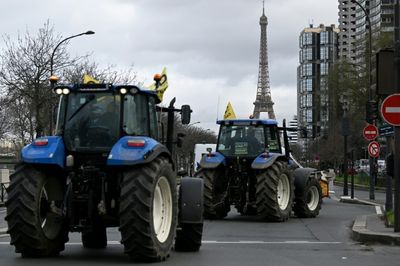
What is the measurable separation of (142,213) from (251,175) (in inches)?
Result: 359

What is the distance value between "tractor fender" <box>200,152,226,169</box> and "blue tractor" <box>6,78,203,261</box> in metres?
6.93

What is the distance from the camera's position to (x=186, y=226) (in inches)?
409

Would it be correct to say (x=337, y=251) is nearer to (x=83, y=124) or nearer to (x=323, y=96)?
(x=83, y=124)

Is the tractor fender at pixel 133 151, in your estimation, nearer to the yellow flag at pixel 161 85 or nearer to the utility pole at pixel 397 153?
the yellow flag at pixel 161 85

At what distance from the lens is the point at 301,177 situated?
19000 mm

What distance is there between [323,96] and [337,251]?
234 feet

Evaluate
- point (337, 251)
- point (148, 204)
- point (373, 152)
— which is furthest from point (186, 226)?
point (373, 152)

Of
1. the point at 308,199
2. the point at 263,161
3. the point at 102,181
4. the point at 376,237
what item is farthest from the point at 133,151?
the point at 308,199

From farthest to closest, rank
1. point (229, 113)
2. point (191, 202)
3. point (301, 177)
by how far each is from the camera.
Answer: point (229, 113) < point (301, 177) < point (191, 202)

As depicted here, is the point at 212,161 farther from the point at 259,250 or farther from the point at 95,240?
the point at 95,240

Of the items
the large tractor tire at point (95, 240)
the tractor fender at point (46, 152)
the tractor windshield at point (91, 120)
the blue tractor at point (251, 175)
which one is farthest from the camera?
the blue tractor at point (251, 175)

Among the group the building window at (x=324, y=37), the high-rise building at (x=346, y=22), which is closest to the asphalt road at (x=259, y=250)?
the building window at (x=324, y=37)

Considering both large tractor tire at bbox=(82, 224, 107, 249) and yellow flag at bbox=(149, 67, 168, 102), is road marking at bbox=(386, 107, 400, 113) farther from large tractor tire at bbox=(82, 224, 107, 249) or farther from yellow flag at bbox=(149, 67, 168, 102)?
large tractor tire at bbox=(82, 224, 107, 249)

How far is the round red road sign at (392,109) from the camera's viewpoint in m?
12.8
